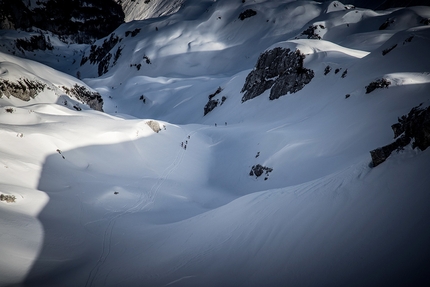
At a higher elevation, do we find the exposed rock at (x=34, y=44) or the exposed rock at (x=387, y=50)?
the exposed rock at (x=34, y=44)

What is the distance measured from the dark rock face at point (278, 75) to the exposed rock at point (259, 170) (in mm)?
11797

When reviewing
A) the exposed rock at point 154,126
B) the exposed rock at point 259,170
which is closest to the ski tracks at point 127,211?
the exposed rock at point 154,126

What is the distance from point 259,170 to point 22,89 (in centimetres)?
2150

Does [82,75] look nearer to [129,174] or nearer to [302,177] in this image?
[129,174]

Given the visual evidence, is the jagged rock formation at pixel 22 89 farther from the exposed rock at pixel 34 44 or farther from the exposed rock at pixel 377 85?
the exposed rock at pixel 34 44

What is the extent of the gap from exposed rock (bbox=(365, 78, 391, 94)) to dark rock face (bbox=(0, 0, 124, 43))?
3545 inches

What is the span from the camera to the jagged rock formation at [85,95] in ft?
95.9

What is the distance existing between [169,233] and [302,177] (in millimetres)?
7712

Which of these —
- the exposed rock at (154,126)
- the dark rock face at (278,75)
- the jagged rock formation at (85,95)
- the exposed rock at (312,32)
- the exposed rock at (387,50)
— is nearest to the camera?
the exposed rock at (387,50)

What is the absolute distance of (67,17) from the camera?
8188 centimetres

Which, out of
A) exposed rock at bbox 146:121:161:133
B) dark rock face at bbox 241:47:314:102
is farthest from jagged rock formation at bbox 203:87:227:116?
exposed rock at bbox 146:121:161:133

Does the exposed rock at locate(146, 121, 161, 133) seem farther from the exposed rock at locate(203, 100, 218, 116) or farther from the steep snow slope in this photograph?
the steep snow slope

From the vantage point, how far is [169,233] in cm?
887

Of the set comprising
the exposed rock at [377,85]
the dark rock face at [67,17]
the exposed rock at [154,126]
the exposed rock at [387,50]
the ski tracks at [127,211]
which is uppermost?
the dark rock face at [67,17]
